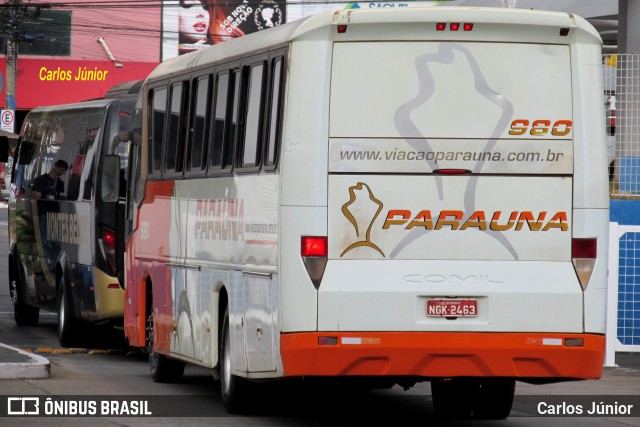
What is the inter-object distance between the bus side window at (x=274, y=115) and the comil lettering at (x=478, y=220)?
1.05 meters

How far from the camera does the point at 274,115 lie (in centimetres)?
1156

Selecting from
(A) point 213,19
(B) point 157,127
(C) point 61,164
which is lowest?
(C) point 61,164

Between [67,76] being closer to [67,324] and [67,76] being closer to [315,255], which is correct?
[67,324]

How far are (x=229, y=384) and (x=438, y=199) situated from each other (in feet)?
8.83

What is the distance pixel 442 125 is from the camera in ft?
36.1

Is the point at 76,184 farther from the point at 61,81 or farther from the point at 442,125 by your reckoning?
the point at 61,81

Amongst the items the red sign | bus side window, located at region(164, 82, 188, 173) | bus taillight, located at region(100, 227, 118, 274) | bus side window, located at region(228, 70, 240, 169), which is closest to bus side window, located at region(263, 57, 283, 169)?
bus side window, located at region(228, 70, 240, 169)

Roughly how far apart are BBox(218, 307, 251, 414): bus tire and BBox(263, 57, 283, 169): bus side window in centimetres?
170

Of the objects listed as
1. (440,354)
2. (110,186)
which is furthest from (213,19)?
(440,354)

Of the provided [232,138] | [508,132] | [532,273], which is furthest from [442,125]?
[232,138]

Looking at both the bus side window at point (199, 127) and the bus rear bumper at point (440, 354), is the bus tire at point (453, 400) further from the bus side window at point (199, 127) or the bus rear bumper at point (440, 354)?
the bus side window at point (199, 127)

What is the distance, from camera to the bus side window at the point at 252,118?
1205 centimetres

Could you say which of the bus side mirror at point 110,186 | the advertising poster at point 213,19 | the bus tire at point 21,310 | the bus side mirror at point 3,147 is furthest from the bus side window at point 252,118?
the advertising poster at point 213,19

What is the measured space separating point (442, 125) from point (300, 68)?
1026 millimetres
